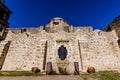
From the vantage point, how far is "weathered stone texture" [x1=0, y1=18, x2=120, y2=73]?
13.0 m

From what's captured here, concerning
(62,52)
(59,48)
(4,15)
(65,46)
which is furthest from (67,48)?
(4,15)

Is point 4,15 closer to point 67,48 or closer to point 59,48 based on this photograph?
point 59,48

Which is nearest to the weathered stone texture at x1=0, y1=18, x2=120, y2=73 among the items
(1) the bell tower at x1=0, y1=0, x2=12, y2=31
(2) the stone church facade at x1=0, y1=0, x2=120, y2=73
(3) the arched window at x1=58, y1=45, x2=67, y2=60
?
(2) the stone church facade at x1=0, y1=0, x2=120, y2=73

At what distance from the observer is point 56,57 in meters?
13.5

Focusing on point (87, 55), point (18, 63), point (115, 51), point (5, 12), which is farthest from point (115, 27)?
point (5, 12)

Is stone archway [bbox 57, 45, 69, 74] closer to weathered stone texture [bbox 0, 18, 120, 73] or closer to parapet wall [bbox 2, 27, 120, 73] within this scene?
weathered stone texture [bbox 0, 18, 120, 73]

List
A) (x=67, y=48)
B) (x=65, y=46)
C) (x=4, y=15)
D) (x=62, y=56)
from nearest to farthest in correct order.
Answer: (x=62, y=56) → (x=67, y=48) → (x=65, y=46) → (x=4, y=15)

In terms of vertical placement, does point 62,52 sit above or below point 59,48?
below

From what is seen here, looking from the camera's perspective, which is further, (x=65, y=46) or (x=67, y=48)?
(x=65, y=46)

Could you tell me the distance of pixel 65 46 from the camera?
14.3 meters

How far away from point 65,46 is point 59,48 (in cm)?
72

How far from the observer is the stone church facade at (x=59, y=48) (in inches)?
510

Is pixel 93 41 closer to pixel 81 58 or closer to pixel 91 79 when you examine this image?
pixel 81 58

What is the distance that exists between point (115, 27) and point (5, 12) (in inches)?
848
